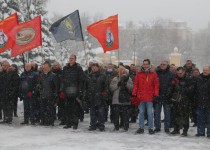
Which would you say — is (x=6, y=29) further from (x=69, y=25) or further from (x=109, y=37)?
(x=109, y=37)

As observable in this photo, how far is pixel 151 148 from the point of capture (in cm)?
895

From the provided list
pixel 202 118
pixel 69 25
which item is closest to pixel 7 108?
pixel 69 25

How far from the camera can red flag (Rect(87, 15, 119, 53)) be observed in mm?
12414

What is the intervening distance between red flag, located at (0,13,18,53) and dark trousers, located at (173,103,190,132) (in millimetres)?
6592

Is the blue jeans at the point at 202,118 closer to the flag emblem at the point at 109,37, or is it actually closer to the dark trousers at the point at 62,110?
the flag emblem at the point at 109,37

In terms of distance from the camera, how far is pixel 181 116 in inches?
418

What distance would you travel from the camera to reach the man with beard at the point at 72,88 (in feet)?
37.3

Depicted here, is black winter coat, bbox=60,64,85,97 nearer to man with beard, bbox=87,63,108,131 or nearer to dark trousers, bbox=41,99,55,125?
man with beard, bbox=87,63,108,131

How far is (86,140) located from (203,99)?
10.8 feet

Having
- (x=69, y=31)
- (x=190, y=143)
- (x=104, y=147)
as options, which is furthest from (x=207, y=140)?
(x=69, y=31)

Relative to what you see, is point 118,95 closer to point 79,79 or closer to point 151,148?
point 79,79

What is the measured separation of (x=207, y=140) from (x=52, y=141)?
12.9ft

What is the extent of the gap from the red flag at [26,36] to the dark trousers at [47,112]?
212 cm

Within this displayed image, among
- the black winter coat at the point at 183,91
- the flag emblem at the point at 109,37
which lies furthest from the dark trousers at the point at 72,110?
the black winter coat at the point at 183,91
